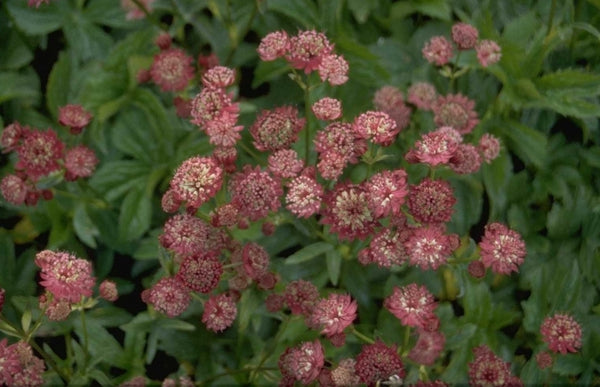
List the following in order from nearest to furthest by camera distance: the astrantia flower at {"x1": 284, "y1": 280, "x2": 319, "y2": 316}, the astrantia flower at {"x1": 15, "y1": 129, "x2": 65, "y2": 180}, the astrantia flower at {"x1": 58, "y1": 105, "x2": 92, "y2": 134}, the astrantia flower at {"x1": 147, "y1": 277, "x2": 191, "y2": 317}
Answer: the astrantia flower at {"x1": 147, "y1": 277, "x2": 191, "y2": 317} → the astrantia flower at {"x1": 284, "y1": 280, "x2": 319, "y2": 316} → the astrantia flower at {"x1": 15, "y1": 129, "x2": 65, "y2": 180} → the astrantia flower at {"x1": 58, "y1": 105, "x2": 92, "y2": 134}

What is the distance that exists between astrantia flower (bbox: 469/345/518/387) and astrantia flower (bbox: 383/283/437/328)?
162mm

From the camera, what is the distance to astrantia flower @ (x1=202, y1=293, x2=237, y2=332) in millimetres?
1521

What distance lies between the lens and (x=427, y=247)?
1.42 metres

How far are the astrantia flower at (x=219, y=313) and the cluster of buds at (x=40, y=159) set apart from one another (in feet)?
1.81

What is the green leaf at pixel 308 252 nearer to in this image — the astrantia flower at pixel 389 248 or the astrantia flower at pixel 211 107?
the astrantia flower at pixel 389 248

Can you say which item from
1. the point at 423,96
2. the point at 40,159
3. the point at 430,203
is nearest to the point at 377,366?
the point at 430,203

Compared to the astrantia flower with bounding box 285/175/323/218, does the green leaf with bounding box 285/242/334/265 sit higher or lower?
lower

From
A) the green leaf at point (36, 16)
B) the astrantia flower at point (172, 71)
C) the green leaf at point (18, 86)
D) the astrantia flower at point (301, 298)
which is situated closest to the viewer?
the astrantia flower at point (301, 298)

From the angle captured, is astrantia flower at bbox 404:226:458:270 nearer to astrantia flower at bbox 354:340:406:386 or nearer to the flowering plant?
the flowering plant

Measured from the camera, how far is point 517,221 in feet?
6.59

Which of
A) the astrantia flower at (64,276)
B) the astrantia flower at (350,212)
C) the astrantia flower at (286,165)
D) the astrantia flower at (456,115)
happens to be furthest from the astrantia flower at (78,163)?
the astrantia flower at (456,115)

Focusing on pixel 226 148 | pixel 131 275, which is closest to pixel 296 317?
pixel 226 148

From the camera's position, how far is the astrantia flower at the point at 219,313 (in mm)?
1521

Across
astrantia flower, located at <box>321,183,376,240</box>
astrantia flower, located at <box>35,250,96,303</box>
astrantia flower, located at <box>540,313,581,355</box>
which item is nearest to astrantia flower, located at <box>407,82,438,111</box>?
astrantia flower, located at <box>321,183,376,240</box>
